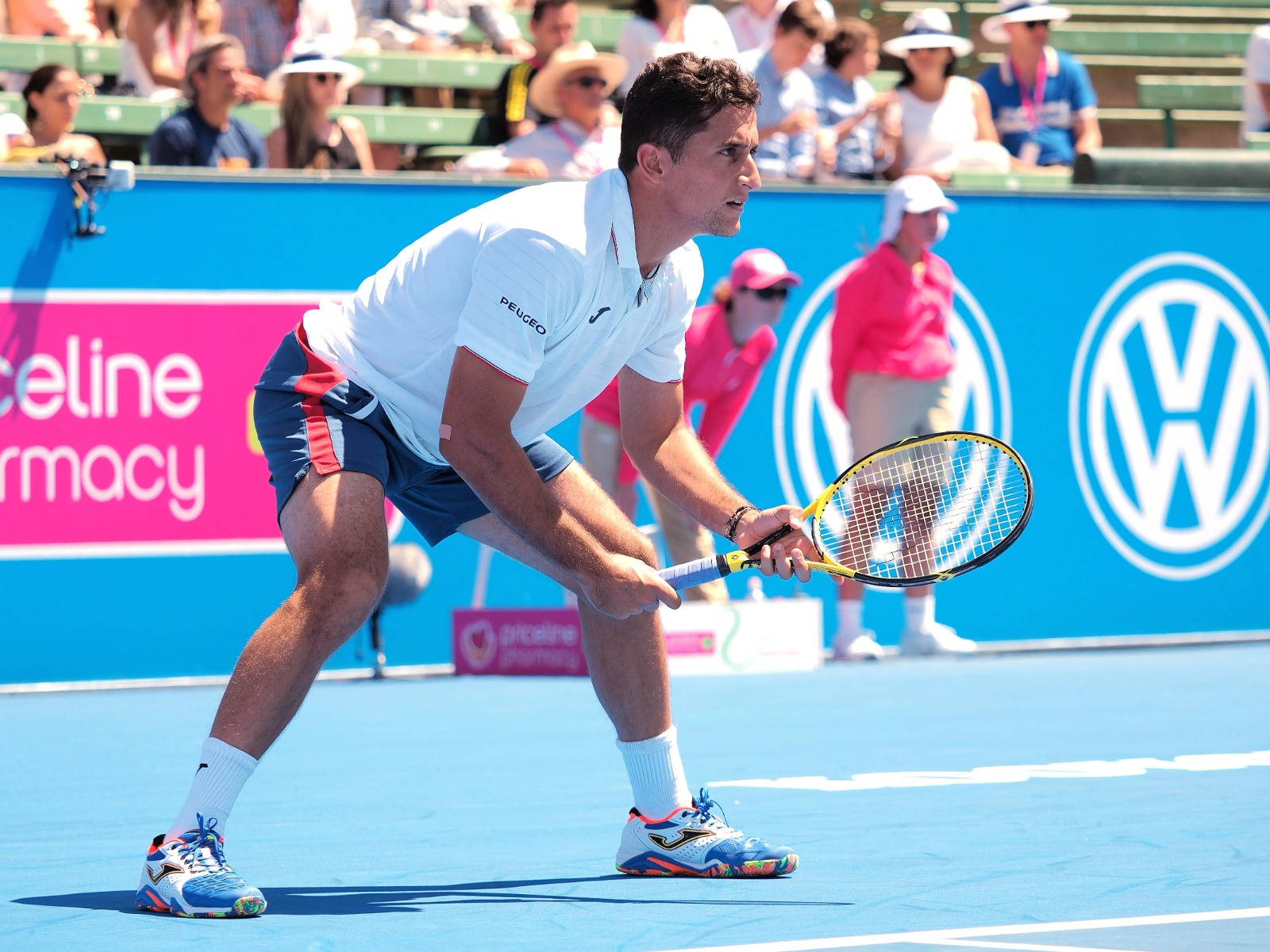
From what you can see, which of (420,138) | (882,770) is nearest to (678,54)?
(882,770)

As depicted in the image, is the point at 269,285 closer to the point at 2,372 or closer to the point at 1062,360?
the point at 2,372

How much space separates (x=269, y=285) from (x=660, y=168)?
4888mm

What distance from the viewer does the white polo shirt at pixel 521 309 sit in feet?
12.4

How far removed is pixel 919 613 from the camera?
948cm

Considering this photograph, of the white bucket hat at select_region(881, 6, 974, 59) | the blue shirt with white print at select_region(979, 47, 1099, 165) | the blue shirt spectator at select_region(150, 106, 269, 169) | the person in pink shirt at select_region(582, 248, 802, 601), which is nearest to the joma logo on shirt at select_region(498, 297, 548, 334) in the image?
the person in pink shirt at select_region(582, 248, 802, 601)

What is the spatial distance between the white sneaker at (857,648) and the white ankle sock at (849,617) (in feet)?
0.05

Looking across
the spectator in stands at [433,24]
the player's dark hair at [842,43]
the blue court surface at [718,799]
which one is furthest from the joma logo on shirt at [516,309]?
the spectator in stands at [433,24]

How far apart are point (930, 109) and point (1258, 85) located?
253cm

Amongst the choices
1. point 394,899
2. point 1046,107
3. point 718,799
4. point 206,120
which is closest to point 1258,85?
point 1046,107

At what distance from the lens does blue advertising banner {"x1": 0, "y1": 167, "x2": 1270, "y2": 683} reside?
8.23 meters

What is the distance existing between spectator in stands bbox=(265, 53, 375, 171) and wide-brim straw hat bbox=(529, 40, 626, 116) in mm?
1018

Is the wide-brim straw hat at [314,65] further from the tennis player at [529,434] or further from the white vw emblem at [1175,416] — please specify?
the tennis player at [529,434]

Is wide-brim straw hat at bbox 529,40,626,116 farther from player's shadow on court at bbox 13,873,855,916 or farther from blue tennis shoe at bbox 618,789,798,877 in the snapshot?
player's shadow on court at bbox 13,873,855,916

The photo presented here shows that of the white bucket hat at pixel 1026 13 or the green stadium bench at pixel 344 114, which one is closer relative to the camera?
the green stadium bench at pixel 344 114
